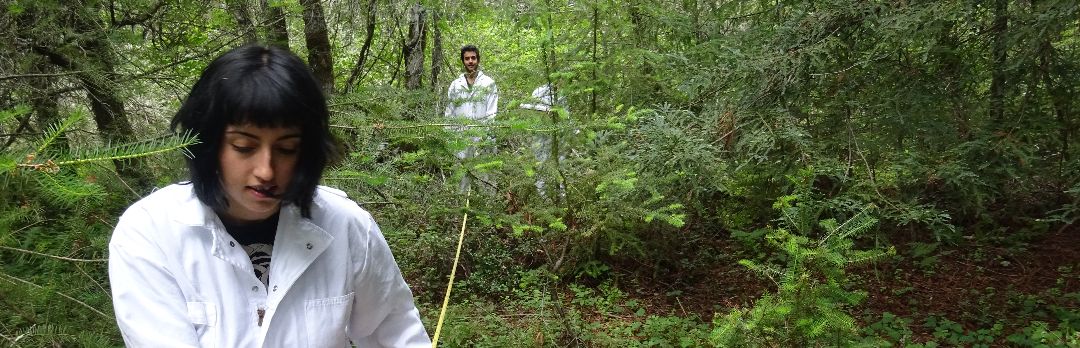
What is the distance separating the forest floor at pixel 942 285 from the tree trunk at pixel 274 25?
3216mm

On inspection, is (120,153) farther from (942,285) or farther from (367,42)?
(942,285)

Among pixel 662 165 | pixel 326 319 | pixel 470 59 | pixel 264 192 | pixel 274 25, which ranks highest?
pixel 274 25

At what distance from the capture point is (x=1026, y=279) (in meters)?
5.36

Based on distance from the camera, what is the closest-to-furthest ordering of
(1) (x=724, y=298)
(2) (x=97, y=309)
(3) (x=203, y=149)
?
(3) (x=203, y=149) < (2) (x=97, y=309) < (1) (x=724, y=298)

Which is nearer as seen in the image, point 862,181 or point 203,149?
point 203,149

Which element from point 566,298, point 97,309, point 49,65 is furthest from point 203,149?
point 566,298

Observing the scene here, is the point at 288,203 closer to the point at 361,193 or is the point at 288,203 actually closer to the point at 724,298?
the point at 361,193

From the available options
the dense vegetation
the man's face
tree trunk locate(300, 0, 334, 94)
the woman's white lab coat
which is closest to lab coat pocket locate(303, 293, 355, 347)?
the woman's white lab coat

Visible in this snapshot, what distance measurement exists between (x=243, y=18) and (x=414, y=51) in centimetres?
267

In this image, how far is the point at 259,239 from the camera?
155 cm

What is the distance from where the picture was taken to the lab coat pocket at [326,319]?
1417 mm

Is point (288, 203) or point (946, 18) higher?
point (946, 18)

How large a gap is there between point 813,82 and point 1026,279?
2784 mm

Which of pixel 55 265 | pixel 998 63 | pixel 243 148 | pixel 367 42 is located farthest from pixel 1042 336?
pixel 367 42
